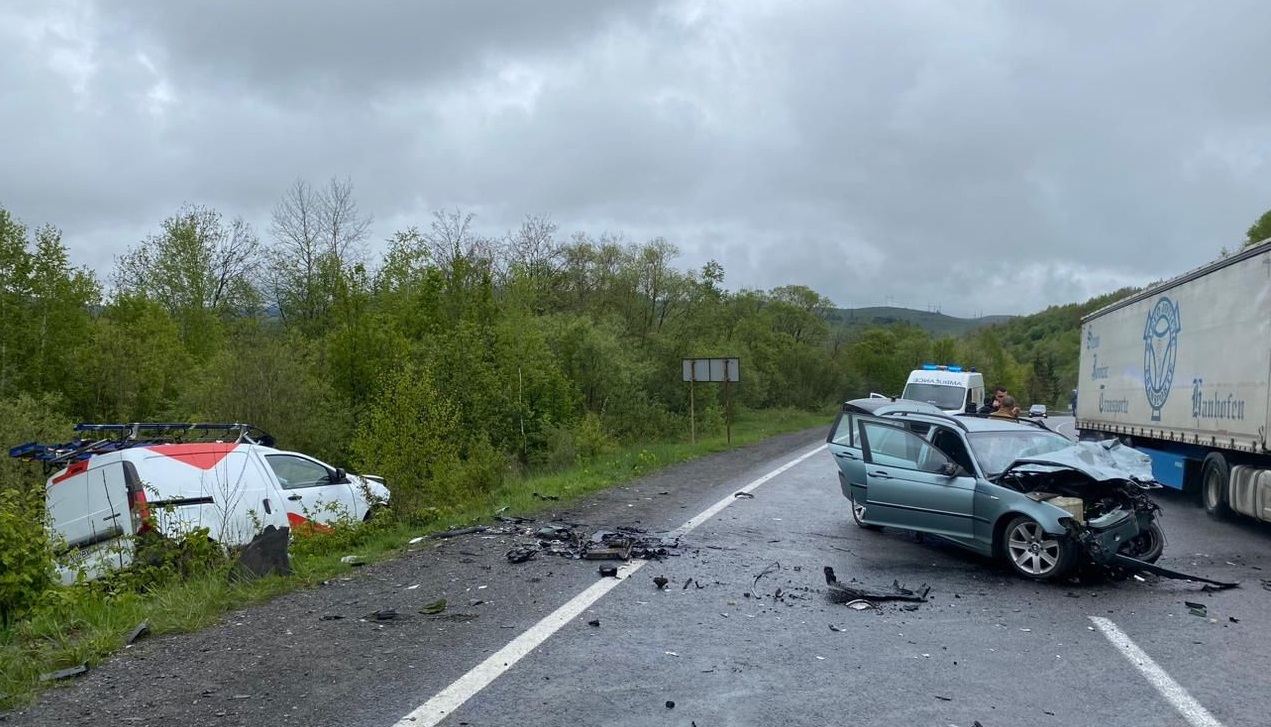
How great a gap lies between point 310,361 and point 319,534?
17702 millimetres

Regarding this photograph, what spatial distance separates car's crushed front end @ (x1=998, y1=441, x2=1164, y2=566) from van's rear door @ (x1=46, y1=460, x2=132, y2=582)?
342 inches

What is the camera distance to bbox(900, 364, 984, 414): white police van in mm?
25297

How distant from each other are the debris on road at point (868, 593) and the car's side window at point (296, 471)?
7701 millimetres

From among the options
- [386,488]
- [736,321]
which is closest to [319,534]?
[386,488]

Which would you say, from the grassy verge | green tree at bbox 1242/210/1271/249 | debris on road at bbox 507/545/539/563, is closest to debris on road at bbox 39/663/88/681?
the grassy verge

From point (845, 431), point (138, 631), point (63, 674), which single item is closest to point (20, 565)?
point (138, 631)

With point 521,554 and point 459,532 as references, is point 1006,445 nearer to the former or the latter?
point 521,554

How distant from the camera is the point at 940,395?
83.8 ft

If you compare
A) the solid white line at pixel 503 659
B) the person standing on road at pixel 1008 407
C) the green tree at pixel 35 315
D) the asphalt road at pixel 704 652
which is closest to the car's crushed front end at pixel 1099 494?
the asphalt road at pixel 704 652

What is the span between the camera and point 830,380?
68500mm

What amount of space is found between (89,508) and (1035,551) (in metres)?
9.29

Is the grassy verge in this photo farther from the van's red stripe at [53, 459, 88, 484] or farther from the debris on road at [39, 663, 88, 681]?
the van's red stripe at [53, 459, 88, 484]

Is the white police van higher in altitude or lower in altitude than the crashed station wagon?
higher

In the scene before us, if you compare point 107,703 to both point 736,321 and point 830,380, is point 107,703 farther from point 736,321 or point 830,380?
point 830,380
